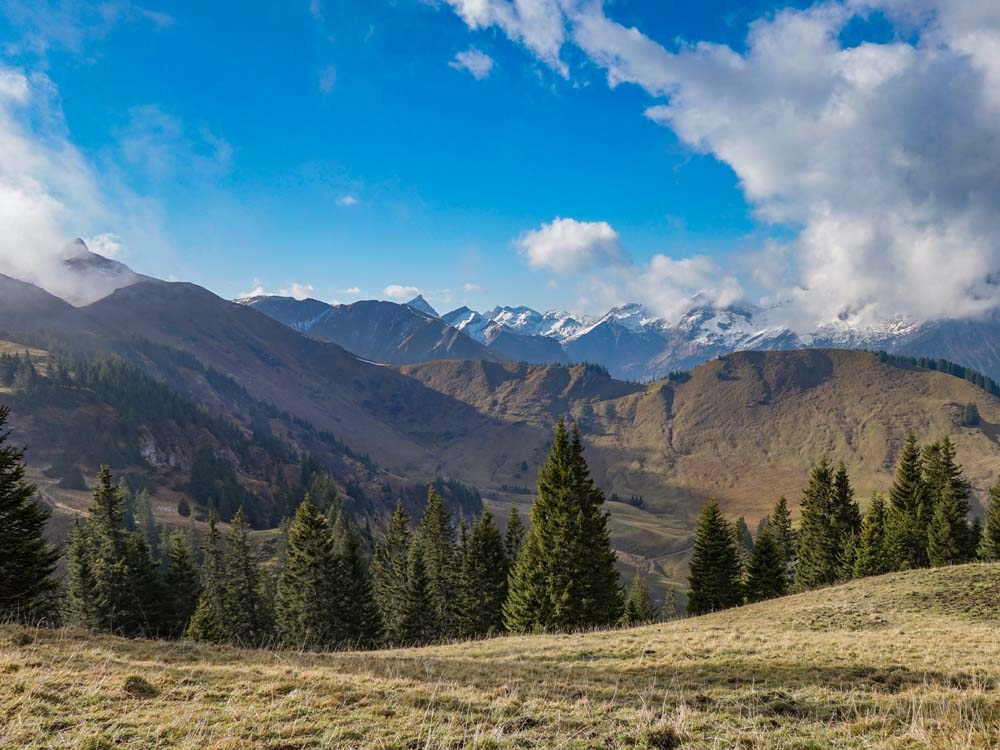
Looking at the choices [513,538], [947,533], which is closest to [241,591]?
[513,538]

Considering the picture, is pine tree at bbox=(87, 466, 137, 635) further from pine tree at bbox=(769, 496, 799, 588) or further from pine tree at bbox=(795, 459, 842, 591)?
pine tree at bbox=(769, 496, 799, 588)

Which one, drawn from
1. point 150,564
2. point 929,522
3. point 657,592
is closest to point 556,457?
point 150,564

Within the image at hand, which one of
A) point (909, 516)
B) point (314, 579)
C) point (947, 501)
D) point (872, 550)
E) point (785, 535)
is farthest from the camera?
point (785, 535)

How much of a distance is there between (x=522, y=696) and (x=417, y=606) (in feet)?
140

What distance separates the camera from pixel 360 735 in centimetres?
774

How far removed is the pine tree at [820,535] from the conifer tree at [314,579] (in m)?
48.5

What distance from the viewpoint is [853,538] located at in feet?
170

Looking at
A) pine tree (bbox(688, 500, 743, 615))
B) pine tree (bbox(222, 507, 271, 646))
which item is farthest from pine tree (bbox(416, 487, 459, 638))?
pine tree (bbox(688, 500, 743, 615))

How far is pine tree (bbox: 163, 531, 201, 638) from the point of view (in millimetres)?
41719

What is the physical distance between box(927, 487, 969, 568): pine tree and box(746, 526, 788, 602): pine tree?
1440 centimetres

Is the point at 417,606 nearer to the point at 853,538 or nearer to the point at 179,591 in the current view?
the point at 179,591

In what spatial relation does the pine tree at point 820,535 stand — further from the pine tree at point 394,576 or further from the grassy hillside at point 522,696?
the pine tree at point 394,576

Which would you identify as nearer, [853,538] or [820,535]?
[853,538]

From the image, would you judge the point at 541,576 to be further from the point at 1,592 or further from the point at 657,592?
the point at 657,592
